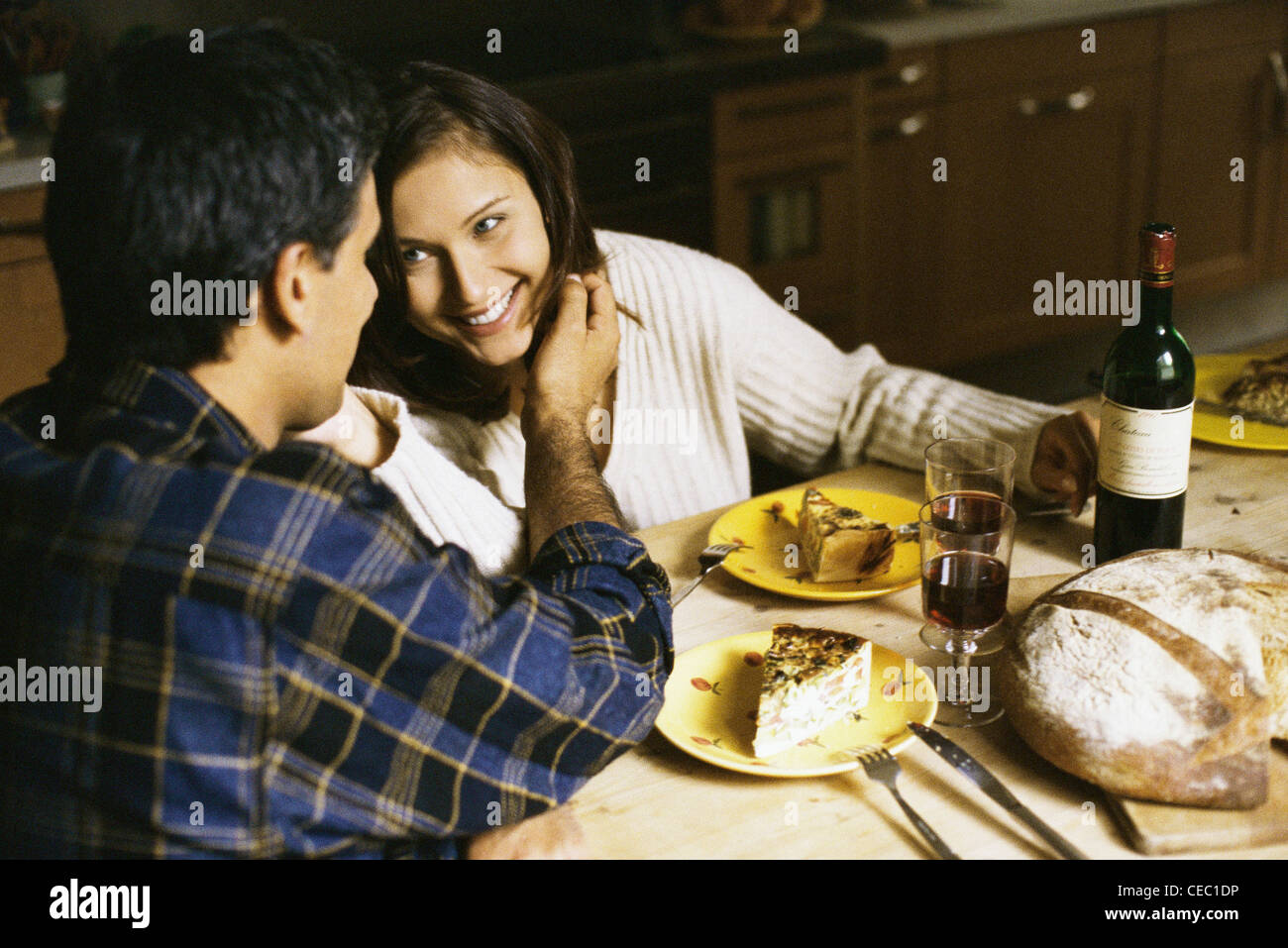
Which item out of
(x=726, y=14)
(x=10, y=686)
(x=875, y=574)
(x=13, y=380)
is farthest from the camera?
(x=726, y=14)

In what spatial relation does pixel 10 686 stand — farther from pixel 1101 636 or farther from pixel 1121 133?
pixel 1121 133

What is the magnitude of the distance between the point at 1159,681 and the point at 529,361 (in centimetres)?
106

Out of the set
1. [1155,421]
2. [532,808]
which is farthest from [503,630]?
[1155,421]

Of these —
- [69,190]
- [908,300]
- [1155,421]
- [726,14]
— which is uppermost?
[726,14]

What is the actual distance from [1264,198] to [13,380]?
12.7ft

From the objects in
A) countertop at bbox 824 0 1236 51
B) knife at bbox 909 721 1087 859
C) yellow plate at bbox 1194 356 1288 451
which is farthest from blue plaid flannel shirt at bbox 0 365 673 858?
countertop at bbox 824 0 1236 51

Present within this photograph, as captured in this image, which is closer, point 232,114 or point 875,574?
point 232,114

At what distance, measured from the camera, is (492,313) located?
159 centimetres

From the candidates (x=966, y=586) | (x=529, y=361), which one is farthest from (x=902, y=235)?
(x=966, y=586)

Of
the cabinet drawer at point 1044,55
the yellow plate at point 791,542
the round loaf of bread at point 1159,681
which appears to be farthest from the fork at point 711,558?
the cabinet drawer at point 1044,55

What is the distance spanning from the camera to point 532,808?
3.14 feet

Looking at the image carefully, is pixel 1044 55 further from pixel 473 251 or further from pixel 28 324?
pixel 28 324

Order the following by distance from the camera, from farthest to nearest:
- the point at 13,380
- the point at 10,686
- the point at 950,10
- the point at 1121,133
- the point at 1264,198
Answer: the point at 1264,198
the point at 1121,133
the point at 950,10
the point at 13,380
the point at 10,686

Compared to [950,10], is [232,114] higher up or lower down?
lower down
